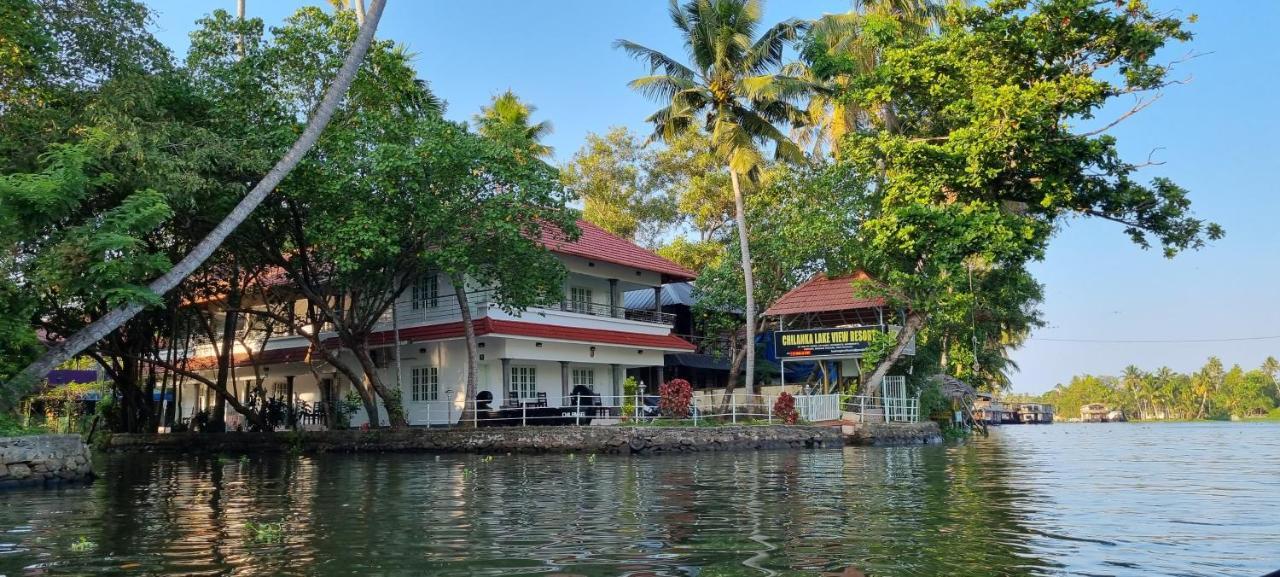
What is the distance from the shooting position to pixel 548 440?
73.6 feet

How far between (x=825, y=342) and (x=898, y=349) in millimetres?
2228

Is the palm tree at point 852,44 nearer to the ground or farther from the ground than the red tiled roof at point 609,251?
farther from the ground

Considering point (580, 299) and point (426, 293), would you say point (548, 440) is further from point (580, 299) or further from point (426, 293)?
point (580, 299)

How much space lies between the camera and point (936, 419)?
3447 centimetres

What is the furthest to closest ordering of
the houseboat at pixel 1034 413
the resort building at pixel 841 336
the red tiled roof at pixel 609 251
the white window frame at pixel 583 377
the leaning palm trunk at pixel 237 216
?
the houseboat at pixel 1034 413
the white window frame at pixel 583 377
the resort building at pixel 841 336
the red tiled roof at pixel 609 251
the leaning palm trunk at pixel 237 216

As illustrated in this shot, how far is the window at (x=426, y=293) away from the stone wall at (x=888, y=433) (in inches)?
506

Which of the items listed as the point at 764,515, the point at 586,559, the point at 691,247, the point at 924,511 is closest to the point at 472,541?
the point at 586,559

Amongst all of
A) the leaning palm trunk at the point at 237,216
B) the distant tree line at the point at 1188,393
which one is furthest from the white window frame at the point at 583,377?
the distant tree line at the point at 1188,393

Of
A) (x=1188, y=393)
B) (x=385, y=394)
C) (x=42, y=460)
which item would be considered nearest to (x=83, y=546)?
(x=42, y=460)

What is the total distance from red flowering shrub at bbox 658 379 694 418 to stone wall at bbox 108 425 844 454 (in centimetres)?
137

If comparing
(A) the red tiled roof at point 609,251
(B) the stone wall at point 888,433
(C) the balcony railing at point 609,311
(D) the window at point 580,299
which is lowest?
(B) the stone wall at point 888,433

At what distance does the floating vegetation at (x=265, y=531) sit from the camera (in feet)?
26.7

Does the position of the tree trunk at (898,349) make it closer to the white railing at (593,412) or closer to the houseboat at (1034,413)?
the white railing at (593,412)

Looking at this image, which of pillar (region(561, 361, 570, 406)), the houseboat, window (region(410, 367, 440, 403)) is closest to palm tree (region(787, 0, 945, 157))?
pillar (region(561, 361, 570, 406))
